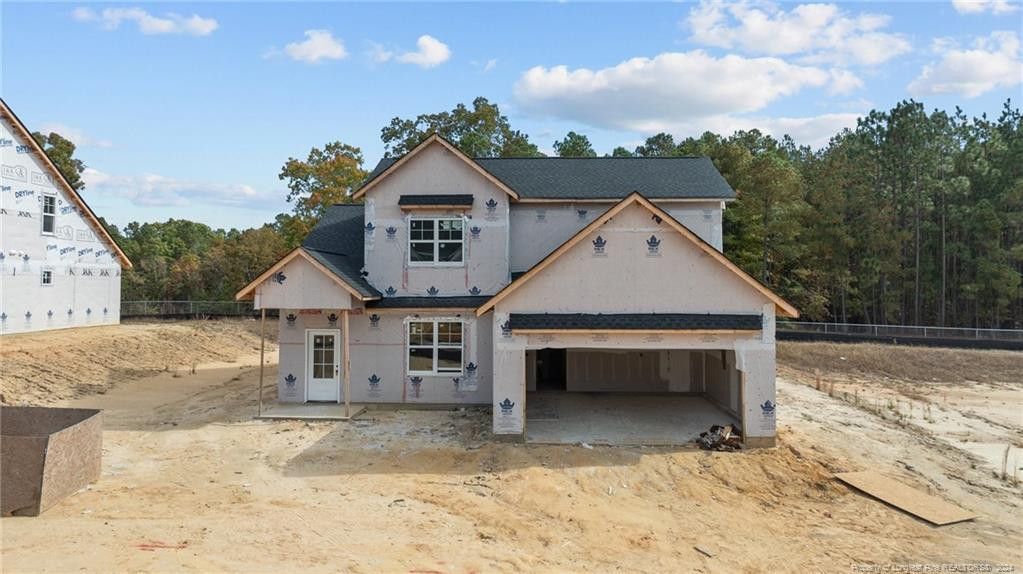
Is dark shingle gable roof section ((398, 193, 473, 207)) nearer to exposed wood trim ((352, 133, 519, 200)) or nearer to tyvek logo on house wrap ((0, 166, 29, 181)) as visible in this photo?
exposed wood trim ((352, 133, 519, 200))

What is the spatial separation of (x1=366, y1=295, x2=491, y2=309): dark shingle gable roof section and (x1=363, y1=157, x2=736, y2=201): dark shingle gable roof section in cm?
372

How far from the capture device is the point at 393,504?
358 inches

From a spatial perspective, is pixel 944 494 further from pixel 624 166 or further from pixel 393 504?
pixel 624 166

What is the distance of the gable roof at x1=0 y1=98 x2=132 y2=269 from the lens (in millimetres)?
23031

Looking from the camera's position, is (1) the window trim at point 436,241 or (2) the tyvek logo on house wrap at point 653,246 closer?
(2) the tyvek logo on house wrap at point 653,246

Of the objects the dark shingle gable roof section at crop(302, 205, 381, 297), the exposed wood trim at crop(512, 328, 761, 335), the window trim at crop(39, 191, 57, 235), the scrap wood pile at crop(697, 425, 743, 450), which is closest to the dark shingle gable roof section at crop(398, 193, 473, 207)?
the dark shingle gable roof section at crop(302, 205, 381, 297)

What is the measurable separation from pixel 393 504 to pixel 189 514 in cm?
311

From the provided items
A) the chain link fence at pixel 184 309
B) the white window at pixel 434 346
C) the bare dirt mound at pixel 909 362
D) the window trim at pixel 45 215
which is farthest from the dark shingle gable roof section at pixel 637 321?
the chain link fence at pixel 184 309

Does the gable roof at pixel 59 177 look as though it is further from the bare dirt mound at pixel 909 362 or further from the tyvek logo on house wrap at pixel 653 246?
the bare dirt mound at pixel 909 362

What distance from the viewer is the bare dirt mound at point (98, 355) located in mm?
18562

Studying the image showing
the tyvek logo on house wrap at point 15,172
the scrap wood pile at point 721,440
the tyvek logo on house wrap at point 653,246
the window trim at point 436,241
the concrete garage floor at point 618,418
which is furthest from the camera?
the tyvek logo on house wrap at point 15,172

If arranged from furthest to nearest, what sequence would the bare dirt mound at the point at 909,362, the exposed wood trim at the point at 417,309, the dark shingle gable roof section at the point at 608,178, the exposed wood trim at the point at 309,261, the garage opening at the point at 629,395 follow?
the bare dirt mound at the point at 909,362 → the dark shingle gable roof section at the point at 608,178 → the exposed wood trim at the point at 417,309 → the exposed wood trim at the point at 309,261 → the garage opening at the point at 629,395

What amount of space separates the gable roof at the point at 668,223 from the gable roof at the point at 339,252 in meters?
4.39

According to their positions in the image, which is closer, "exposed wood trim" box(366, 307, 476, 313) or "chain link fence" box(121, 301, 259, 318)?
"exposed wood trim" box(366, 307, 476, 313)
